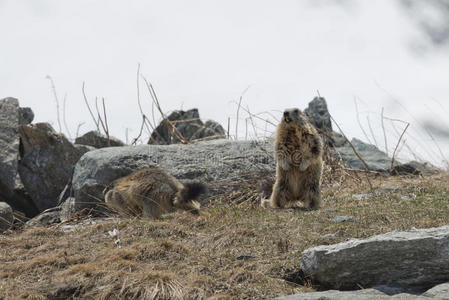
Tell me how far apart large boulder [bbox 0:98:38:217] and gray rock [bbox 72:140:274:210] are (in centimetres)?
209

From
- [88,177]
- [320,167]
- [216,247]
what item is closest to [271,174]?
[320,167]

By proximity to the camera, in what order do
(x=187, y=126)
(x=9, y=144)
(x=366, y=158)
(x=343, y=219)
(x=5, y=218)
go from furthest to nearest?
(x=187, y=126) → (x=366, y=158) → (x=9, y=144) → (x=5, y=218) → (x=343, y=219)

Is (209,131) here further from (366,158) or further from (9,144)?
(9,144)

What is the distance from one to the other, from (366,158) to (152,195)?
7928mm

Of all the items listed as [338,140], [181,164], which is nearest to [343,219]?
[181,164]

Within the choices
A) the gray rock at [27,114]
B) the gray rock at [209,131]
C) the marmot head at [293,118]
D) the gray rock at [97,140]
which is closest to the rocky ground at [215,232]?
the gray rock at [97,140]

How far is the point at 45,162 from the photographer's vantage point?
516 inches

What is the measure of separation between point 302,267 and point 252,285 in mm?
599

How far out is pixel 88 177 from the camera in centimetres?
1107

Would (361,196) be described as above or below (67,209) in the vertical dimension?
above

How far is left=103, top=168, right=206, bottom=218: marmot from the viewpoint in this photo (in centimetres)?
898

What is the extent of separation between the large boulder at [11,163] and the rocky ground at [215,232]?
0.08 ft

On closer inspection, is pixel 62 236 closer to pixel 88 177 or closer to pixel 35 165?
pixel 88 177

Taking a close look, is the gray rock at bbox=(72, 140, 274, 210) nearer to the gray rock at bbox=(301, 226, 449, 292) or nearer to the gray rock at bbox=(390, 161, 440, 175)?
the gray rock at bbox=(390, 161, 440, 175)
